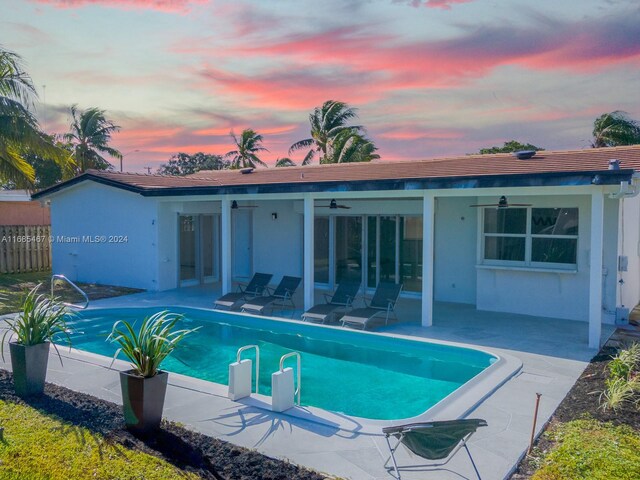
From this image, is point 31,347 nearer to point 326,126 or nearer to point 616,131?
point 326,126

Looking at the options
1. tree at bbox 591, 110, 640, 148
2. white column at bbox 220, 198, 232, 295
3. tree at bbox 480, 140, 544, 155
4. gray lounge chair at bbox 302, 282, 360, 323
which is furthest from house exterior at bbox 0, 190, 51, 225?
tree at bbox 480, 140, 544, 155

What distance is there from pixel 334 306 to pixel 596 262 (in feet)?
20.1

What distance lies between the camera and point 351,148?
3681cm

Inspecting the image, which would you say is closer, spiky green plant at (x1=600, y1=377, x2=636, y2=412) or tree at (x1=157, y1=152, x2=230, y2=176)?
spiky green plant at (x1=600, y1=377, x2=636, y2=412)

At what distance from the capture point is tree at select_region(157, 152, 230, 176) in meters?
61.7

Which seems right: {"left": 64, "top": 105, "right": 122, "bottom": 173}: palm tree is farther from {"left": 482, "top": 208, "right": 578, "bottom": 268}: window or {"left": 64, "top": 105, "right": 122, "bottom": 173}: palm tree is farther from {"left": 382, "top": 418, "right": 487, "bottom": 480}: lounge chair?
{"left": 382, "top": 418, "right": 487, "bottom": 480}: lounge chair

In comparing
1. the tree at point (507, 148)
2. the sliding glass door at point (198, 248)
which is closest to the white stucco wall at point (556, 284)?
the sliding glass door at point (198, 248)

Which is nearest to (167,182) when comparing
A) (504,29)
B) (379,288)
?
(379,288)

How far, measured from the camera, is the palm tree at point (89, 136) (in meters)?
37.2

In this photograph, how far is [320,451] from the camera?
5.84 m

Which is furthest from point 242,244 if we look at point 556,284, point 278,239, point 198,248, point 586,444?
point 586,444

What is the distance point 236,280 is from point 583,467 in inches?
622

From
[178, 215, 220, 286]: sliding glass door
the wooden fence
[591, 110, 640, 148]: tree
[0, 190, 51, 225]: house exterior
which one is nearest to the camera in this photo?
[178, 215, 220, 286]: sliding glass door

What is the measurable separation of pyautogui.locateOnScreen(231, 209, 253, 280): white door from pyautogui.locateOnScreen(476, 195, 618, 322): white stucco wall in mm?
8810
